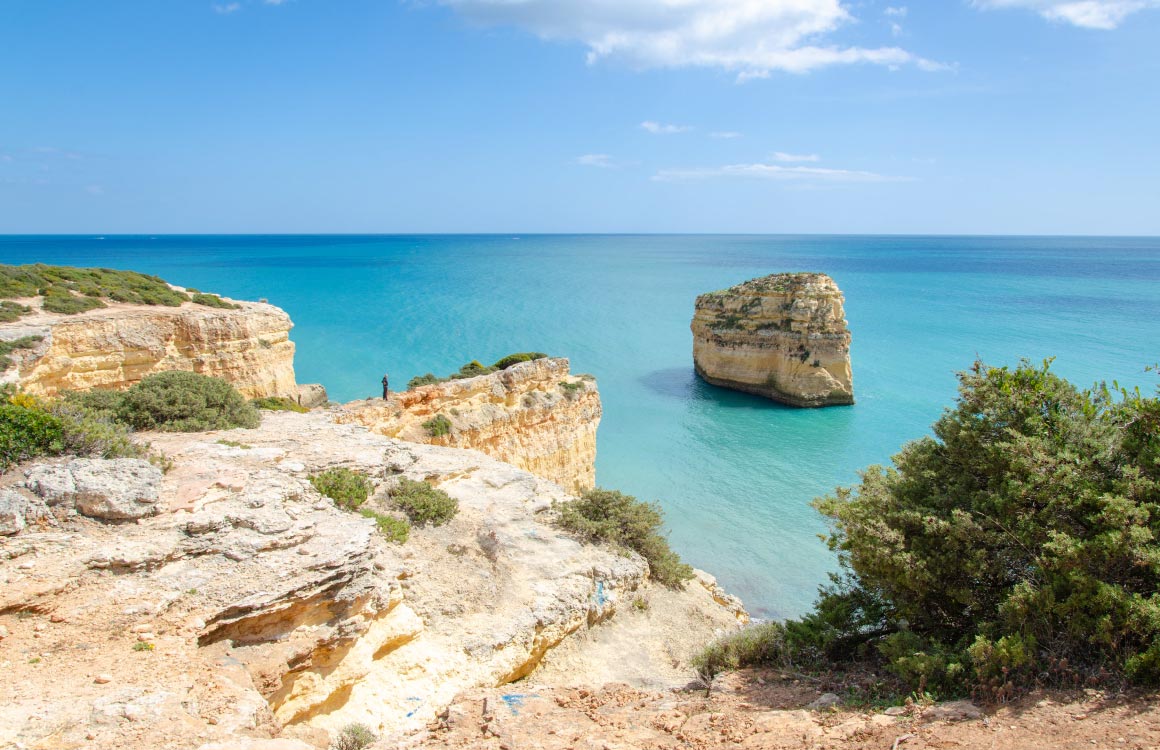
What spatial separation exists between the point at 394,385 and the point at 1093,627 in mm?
33651

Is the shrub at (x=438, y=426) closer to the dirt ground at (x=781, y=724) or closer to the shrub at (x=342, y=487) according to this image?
the shrub at (x=342, y=487)

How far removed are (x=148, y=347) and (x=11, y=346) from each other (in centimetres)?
347

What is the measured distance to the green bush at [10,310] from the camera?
1753 centimetres

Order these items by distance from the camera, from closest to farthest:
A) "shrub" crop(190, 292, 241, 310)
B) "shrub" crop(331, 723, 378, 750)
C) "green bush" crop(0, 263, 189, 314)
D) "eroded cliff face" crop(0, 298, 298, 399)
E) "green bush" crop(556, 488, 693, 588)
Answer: "shrub" crop(331, 723, 378, 750)
"green bush" crop(556, 488, 693, 588)
"eroded cliff face" crop(0, 298, 298, 399)
"green bush" crop(0, 263, 189, 314)
"shrub" crop(190, 292, 241, 310)

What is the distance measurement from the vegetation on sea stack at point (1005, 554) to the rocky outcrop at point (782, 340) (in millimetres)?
26240

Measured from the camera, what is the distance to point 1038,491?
746cm

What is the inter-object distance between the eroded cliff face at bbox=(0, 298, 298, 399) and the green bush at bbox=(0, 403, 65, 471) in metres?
10.2

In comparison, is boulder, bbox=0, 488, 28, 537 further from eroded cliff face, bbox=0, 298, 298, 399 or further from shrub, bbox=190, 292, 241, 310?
shrub, bbox=190, 292, 241, 310

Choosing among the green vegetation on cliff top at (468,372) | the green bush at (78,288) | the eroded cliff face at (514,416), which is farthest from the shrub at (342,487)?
the green bush at (78,288)

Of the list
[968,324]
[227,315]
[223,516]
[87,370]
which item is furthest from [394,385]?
[968,324]

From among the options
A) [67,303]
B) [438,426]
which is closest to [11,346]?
[67,303]

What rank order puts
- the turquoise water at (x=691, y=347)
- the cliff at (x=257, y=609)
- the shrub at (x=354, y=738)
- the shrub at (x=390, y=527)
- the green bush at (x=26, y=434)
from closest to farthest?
1. the cliff at (x=257, y=609)
2. the shrub at (x=354, y=738)
3. the green bush at (x=26, y=434)
4. the shrub at (x=390, y=527)
5. the turquoise water at (x=691, y=347)

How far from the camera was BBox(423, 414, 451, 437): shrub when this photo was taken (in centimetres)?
1680

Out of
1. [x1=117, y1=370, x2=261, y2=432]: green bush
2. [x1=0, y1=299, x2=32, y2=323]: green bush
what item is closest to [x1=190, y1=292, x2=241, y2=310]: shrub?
[x1=0, y1=299, x2=32, y2=323]: green bush
